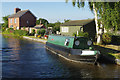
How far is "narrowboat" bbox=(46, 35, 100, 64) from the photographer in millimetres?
12977

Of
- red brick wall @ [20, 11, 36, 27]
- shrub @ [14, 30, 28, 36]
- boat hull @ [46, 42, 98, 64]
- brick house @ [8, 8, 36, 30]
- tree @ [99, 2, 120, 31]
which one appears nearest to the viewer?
boat hull @ [46, 42, 98, 64]

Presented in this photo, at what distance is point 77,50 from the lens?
1324cm

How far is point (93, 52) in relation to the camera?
13031 millimetres

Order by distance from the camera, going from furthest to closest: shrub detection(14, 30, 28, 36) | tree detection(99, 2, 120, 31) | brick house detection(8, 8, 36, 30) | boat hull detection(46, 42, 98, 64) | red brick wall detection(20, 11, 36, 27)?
red brick wall detection(20, 11, 36, 27), brick house detection(8, 8, 36, 30), shrub detection(14, 30, 28, 36), tree detection(99, 2, 120, 31), boat hull detection(46, 42, 98, 64)

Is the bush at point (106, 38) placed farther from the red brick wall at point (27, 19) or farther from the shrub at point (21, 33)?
the red brick wall at point (27, 19)

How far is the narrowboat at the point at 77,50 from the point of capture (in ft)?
42.6

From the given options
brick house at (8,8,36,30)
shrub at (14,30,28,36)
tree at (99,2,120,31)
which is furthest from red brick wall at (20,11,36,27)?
tree at (99,2,120,31)

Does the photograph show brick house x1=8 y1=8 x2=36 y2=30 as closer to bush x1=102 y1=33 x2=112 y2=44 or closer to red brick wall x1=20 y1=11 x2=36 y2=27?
red brick wall x1=20 y1=11 x2=36 y2=27

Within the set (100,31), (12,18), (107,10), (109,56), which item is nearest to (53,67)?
(109,56)

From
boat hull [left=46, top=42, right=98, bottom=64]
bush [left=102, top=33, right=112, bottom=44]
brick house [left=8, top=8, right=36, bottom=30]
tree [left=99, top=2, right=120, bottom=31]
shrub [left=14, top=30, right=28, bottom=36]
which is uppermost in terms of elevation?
brick house [left=8, top=8, right=36, bottom=30]

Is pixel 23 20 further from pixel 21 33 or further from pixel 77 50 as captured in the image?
pixel 77 50

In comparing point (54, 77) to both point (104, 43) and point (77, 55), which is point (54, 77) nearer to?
point (77, 55)

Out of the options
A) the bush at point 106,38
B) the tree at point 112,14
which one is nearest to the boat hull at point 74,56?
the tree at point 112,14

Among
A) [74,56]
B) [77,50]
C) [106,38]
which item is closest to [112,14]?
[106,38]
